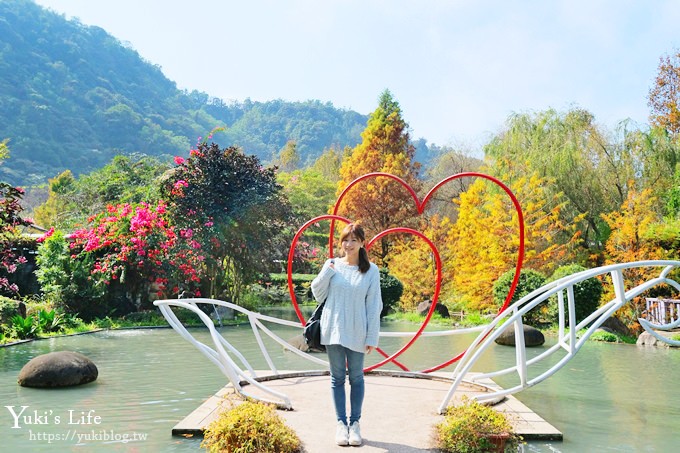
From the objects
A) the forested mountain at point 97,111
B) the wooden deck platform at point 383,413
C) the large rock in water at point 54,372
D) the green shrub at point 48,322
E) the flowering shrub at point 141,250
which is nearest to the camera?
the wooden deck platform at point 383,413

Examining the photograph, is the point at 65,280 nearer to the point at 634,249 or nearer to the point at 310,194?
the point at 634,249

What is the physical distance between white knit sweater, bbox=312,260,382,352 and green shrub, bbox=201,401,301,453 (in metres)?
0.63

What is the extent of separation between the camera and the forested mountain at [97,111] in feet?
173

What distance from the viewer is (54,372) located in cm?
677

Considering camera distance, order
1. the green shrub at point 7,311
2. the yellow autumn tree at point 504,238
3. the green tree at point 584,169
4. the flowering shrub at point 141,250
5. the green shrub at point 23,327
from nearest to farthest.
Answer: the green shrub at point 23,327 → the green shrub at point 7,311 → the flowering shrub at point 141,250 → the yellow autumn tree at point 504,238 → the green tree at point 584,169

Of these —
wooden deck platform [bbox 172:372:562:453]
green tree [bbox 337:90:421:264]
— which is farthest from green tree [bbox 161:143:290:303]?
wooden deck platform [bbox 172:372:562:453]

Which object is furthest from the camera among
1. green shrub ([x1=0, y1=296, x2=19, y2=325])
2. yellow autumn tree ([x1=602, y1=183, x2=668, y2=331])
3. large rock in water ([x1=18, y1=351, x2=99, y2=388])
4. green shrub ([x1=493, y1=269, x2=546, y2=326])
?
green shrub ([x1=493, y1=269, x2=546, y2=326])

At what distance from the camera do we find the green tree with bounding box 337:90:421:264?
22.1m

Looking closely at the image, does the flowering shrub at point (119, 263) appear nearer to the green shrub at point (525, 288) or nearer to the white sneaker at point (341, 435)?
the green shrub at point (525, 288)

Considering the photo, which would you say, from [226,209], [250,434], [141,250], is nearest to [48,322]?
[141,250]

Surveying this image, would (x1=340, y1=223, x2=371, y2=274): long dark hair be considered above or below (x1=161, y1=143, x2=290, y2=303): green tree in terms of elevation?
below

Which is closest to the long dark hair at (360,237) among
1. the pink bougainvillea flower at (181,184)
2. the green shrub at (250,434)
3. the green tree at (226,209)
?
the green shrub at (250,434)

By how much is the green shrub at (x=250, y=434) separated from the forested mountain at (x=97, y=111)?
4885cm

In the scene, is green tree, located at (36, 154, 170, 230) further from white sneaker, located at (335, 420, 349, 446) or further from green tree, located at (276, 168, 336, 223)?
white sneaker, located at (335, 420, 349, 446)
